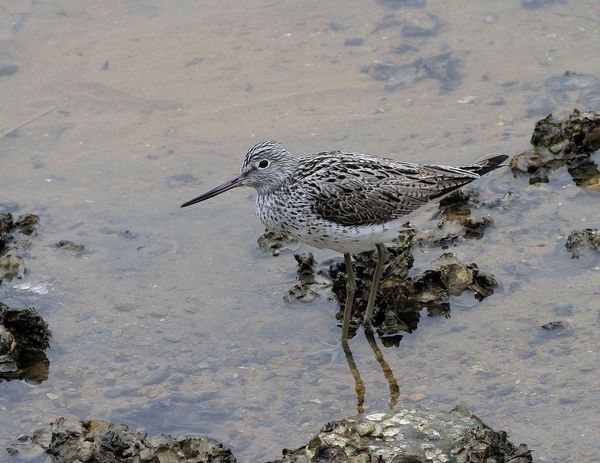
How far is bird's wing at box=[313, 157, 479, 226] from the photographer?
7.47 m

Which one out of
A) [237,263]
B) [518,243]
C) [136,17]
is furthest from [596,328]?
[136,17]

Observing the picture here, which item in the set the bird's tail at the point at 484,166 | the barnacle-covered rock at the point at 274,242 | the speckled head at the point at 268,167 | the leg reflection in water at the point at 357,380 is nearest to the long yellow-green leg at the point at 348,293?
the leg reflection in water at the point at 357,380

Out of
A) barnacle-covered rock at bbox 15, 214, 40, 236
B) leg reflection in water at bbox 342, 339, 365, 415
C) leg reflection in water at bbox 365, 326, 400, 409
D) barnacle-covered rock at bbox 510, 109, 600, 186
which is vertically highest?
barnacle-covered rock at bbox 510, 109, 600, 186

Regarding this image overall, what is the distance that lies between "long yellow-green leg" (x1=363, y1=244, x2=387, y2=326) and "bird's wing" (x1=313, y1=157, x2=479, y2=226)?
13.8 inches

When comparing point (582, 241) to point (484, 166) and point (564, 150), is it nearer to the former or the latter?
point (484, 166)

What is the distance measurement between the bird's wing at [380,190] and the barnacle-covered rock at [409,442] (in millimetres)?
1785

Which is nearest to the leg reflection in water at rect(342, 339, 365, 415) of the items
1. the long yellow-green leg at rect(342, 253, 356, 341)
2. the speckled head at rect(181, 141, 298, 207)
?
the long yellow-green leg at rect(342, 253, 356, 341)

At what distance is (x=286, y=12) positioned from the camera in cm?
1225

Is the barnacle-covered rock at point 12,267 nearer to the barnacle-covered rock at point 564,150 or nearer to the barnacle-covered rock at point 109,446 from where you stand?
the barnacle-covered rock at point 109,446

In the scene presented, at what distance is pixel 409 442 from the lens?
5.95 meters

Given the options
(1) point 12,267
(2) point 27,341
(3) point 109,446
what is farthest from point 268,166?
(3) point 109,446

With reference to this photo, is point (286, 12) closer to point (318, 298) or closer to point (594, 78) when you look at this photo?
point (594, 78)

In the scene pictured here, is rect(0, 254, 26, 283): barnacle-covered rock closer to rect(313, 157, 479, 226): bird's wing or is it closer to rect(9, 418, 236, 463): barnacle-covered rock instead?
rect(9, 418, 236, 463): barnacle-covered rock

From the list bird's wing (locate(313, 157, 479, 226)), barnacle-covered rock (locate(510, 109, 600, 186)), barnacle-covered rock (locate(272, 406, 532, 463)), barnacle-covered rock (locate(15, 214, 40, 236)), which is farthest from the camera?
barnacle-covered rock (locate(510, 109, 600, 186))
